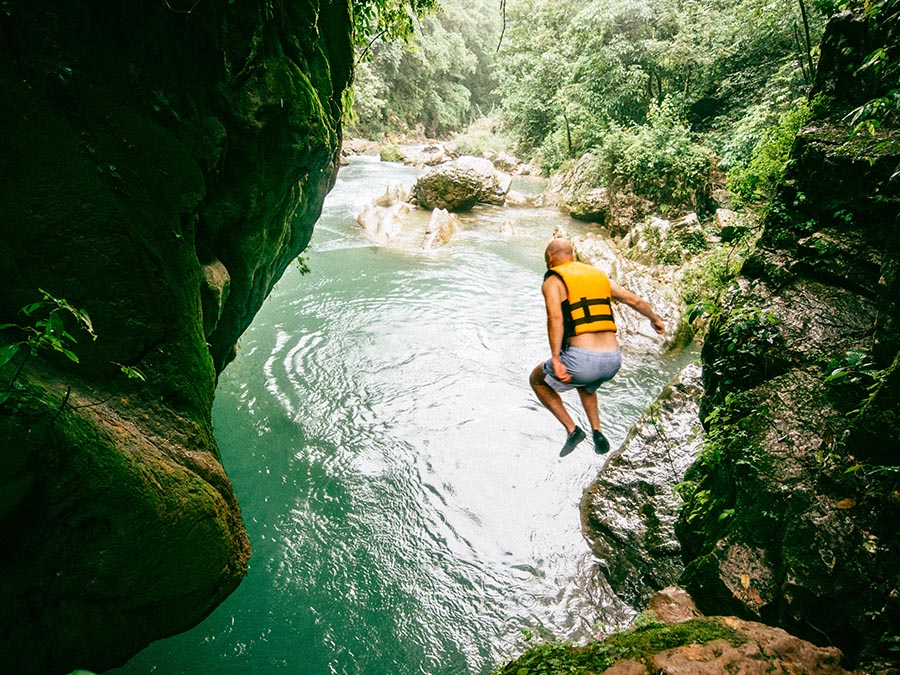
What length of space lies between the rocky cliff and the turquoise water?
113 cm

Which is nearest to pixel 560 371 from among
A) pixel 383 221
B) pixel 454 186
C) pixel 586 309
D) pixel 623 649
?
pixel 586 309

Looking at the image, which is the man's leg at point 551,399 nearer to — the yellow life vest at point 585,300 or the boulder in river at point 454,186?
the yellow life vest at point 585,300

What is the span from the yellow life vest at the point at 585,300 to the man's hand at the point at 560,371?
31cm

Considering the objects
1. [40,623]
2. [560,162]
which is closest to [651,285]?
[40,623]

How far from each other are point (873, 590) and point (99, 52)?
476 cm

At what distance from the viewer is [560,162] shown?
69.3ft

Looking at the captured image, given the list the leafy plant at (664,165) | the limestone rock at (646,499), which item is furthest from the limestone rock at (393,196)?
the limestone rock at (646,499)

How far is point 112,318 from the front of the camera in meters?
2.23

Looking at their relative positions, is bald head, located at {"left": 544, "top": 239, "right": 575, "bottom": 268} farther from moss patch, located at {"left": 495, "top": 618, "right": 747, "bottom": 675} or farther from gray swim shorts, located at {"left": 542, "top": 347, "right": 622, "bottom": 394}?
moss patch, located at {"left": 495, "top": 618, "right": 747, "bottom": 675}

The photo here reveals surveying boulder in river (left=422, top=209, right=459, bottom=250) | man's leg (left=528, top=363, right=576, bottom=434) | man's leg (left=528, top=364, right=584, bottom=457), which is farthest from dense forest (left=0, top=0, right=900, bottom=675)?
boulder in river (left=422, top=209, right=459, bottom=250)

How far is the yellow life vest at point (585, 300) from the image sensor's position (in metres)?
3.71

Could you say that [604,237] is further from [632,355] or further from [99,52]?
[99,52]

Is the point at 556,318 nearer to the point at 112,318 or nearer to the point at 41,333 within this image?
the point at 112,318

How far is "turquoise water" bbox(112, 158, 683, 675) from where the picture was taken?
3447mm
